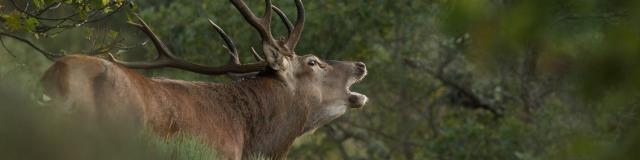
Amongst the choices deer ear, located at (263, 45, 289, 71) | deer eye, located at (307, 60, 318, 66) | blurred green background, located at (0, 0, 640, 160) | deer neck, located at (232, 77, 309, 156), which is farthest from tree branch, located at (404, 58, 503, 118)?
deer ear, located at (263, 45, 289, 71)

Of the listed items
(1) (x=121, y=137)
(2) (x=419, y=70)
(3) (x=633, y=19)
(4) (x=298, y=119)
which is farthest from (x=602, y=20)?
(2) (x=419, y=70)

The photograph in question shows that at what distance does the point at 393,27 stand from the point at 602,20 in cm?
1365

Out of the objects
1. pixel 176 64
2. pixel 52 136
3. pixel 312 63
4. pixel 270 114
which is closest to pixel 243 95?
pixel 270 114

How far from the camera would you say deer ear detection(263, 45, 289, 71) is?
34.8 feet

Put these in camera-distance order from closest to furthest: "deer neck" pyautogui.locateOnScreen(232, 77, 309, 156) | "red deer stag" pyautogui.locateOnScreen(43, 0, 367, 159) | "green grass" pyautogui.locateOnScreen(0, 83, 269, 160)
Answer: "green grass" pyautogui.locateOnScreen(0, 83, 269, 160), "red deer stag" pyautogui.locateOnScreen(43, 0, 367, 159), "deer neck" pyautogui.locateOnScreen(232, 77, 309, 156)

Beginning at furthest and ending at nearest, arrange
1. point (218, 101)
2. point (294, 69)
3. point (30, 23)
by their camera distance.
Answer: point (294, 69), point (218, 101), point (30, 23)

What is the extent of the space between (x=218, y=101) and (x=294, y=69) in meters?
0.91

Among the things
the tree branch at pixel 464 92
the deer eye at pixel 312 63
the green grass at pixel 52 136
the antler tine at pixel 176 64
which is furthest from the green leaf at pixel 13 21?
the tree branch at pixel 464 92

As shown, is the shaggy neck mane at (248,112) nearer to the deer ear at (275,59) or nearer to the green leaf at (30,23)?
the deer ear at (275,59)

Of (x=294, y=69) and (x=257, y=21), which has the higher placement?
(x=257, y=21)

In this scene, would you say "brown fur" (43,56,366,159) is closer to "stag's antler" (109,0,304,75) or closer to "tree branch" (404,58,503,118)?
"stag's antler" (109,0,304,75)

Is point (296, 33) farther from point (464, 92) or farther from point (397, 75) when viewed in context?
point (464, 92)

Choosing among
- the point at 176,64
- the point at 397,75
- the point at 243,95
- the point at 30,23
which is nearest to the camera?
the point at 30,23

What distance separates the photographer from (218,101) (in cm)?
1014
